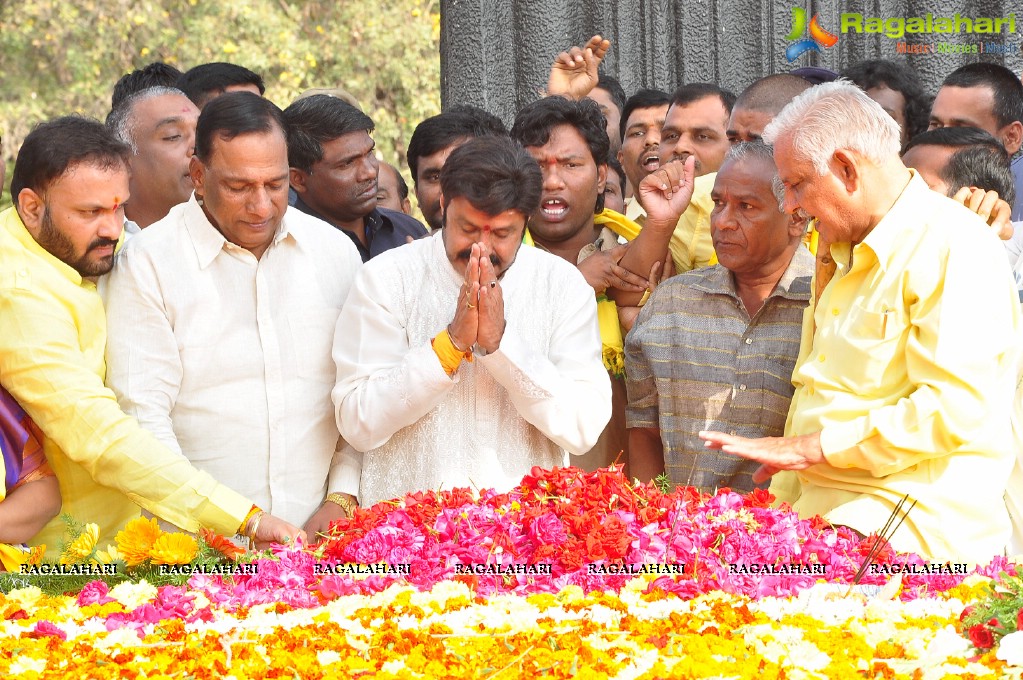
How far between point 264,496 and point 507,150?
1339mm

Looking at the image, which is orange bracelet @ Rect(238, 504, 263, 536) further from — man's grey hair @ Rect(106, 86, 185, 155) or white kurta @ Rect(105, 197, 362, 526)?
man's grey hair @ Rect(106, 86, 185, 155)

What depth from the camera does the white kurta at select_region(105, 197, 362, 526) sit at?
400cm

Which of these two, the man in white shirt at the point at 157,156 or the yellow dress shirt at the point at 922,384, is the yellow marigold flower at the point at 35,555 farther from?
the yellow dress shirt at the point at 922,384

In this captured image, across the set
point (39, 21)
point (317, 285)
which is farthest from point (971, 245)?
point (39, 21)

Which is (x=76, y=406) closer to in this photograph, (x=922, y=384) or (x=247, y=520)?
(x=247, y=520)

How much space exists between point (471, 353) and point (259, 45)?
1116 cm

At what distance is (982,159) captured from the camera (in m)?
4.46

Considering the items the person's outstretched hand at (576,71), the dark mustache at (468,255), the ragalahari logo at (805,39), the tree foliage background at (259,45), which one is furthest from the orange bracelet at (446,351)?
the tree foliage background at (259,45)

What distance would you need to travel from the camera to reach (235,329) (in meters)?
4.10

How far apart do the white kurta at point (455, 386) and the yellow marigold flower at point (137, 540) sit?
76 cm

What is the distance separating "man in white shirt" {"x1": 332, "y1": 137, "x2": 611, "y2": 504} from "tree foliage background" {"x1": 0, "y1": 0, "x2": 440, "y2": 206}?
1036 centimetres

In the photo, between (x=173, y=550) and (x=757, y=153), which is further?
(x=757, y=153)

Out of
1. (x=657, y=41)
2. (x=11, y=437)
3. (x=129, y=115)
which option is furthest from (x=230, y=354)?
(x=657, y=41)

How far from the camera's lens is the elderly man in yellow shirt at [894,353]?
3549 mm
